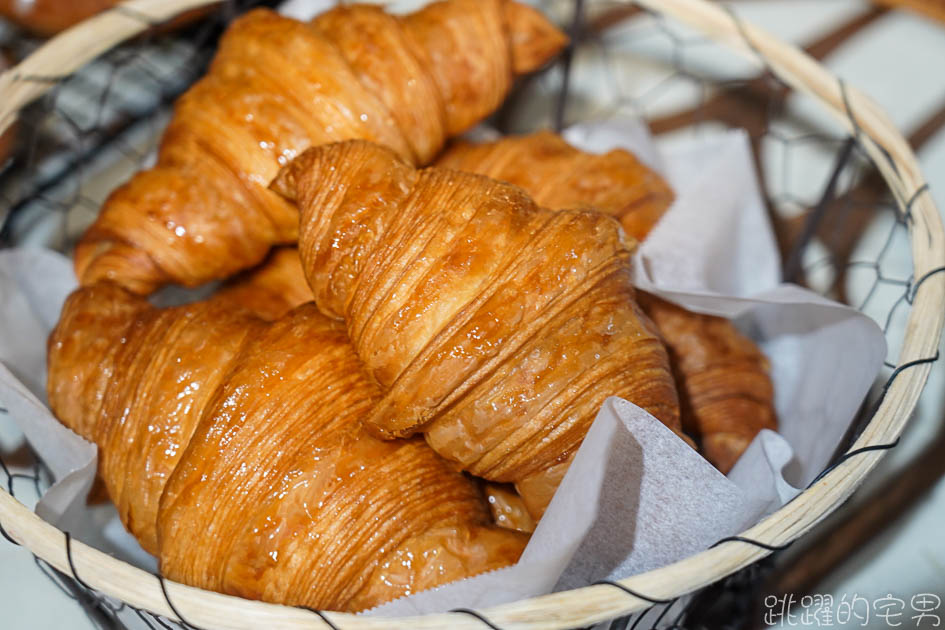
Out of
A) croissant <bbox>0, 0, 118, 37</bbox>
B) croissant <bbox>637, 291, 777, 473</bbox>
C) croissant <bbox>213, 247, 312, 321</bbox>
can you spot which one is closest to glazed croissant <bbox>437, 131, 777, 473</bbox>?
croissant <bbox>637, 291, 777, 473</bbox>

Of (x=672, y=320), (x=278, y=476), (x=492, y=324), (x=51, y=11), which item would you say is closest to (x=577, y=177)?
(x=672, y=320)

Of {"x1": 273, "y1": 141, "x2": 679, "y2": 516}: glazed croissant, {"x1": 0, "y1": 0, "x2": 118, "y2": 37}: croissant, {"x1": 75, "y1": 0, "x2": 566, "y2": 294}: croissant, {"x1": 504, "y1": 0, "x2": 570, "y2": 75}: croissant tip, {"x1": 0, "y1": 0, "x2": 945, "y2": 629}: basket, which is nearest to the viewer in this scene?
{"x1": 0, "y1": 0, "x2": 945, "y2": 629}: basket

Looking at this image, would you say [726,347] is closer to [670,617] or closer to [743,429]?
[743,429]

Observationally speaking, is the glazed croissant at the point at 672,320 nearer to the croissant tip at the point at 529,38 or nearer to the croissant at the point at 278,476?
the croissant tip at the point at 529,38

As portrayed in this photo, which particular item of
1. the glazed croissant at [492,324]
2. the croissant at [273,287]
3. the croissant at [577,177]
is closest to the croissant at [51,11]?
the croissant at [273,287]

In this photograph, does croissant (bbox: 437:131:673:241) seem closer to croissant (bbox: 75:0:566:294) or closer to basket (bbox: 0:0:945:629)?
croissant (bbox: 75:0:566:294)

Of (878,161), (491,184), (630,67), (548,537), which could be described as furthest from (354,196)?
(630,67)

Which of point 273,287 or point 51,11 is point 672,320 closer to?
point 273,287
